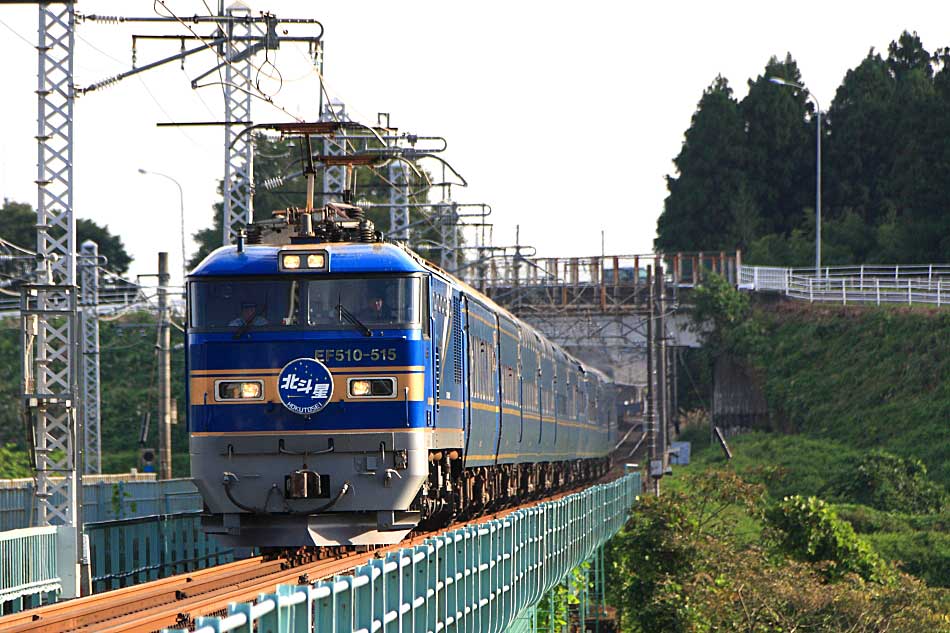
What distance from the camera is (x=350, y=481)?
1605 cm

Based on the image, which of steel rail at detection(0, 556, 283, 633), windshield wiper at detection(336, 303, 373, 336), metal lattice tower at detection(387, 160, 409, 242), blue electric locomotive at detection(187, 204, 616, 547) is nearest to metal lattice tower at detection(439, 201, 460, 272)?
metal lattice tower at detection(387, 160, 409, 242)

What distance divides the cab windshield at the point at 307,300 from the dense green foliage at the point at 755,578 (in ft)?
Result: 44.3

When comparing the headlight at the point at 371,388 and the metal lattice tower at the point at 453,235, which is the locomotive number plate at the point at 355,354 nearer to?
the headlight at the point at 371,388

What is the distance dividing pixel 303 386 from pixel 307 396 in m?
0.11

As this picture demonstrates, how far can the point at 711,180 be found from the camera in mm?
84688

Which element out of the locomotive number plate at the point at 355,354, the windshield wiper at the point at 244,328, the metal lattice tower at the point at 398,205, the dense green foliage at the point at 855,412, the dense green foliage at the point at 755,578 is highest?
the metal lattice tower at the point at 398,205

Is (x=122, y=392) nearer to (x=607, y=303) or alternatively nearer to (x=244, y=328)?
(x=607, y=303)

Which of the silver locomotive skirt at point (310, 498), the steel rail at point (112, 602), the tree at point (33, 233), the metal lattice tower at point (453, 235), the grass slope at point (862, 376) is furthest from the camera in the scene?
the tree at point (33, 233)

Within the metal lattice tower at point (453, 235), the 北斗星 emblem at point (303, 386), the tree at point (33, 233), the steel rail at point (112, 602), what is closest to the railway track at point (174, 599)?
the steel rail at point (112, 602)

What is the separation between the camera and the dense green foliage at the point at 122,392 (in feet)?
217

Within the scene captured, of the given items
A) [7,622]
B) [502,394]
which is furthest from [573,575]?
[7,622]

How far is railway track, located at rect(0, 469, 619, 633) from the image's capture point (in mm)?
11148

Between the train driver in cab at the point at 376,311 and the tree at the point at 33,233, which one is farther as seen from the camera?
the tree at the point at 33,233

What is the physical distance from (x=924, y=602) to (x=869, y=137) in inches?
2286
